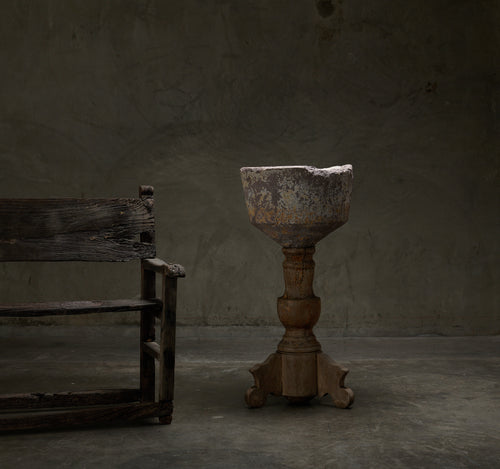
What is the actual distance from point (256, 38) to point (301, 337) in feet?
8.03

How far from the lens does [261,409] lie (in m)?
3.62

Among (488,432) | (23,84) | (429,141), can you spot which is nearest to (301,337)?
(488,432)

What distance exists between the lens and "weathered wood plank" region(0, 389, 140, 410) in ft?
11.0

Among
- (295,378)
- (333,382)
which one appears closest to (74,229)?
(295,378)

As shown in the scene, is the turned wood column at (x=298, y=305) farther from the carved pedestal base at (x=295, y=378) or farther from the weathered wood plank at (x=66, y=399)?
the weathered wood plank at (x=66, y=399)

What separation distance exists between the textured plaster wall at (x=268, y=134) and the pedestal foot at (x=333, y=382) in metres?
1.70

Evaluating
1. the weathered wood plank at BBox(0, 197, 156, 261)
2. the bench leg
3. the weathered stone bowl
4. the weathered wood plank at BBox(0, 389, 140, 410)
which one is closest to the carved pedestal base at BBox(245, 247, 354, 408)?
the weathered stone bowl

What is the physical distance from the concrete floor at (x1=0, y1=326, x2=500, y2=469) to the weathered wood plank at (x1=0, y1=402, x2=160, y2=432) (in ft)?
0.16

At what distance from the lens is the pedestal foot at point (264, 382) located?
3.61m

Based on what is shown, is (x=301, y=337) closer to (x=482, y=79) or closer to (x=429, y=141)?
(x=429, y=141)

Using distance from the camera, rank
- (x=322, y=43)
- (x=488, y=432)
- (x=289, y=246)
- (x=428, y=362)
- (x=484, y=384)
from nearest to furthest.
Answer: (x=488, y=432), (x=289, y=246), (x=484, y=384), (x=428, y=362), (x=322, y=43)

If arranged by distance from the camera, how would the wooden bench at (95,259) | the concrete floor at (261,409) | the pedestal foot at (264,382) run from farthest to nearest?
the pedestal foot at (264,382)
the wooden bench at (95,259)
the concrete floor at (261,409)

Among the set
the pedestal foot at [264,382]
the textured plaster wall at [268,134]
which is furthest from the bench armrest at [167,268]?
the textured plaster wall at [268,134]

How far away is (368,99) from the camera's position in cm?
527
